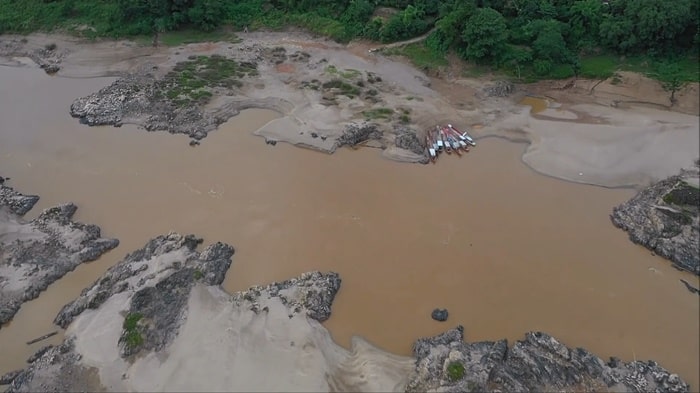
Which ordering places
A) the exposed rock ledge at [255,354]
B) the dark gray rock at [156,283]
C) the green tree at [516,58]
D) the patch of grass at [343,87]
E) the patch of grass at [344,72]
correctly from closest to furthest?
the exposed rock ledge at [255,354], the dark gray rock at [156,283], the patch of grass at [343,87], the green tree at [516,58], the patch of grass at [344,72]

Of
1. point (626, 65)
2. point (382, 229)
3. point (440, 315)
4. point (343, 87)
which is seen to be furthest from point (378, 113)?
point (626, 65)

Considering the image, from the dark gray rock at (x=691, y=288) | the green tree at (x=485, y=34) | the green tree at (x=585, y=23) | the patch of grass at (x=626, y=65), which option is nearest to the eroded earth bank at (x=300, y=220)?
the dark gray rock at (x=691, y=288)

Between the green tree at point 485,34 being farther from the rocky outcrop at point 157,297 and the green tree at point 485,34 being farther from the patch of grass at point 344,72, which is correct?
the rocky outcrop at point 157,297

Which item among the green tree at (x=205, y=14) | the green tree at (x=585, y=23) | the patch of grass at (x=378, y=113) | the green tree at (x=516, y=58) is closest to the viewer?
the patch of grass at (x=378, y=113)

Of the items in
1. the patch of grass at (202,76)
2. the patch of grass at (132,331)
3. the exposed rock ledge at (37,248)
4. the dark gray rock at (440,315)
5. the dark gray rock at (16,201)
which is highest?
the patch of grass at (202,76)

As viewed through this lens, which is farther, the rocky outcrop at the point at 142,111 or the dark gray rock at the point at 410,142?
the rocky outcrop at the point at 142,111

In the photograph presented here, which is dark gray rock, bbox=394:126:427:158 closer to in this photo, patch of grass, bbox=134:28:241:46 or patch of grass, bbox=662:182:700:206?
patch of grass, bbox=662:182:700:206

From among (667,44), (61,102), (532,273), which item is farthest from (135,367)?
(667,44)
